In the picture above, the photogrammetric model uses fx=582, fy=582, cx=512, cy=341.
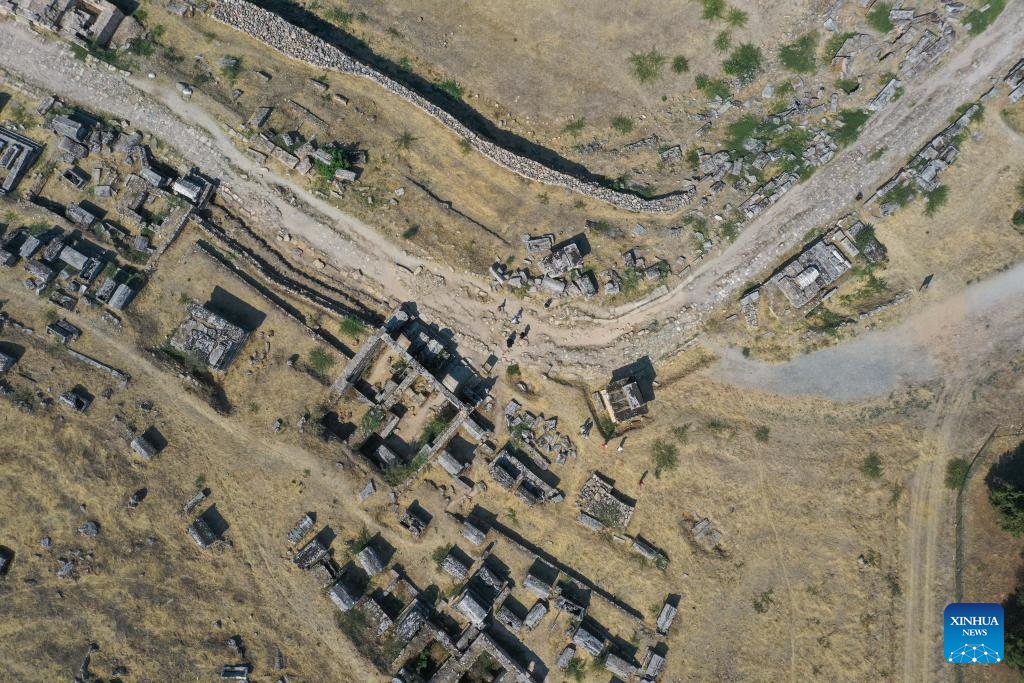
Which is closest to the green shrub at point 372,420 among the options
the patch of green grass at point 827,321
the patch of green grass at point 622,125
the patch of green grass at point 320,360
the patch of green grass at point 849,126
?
the patch of green grass at point 320,360

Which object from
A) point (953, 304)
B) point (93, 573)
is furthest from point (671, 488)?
point (93, 573)

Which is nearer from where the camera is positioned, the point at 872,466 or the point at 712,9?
the point at 872,466

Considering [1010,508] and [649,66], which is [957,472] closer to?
[1010,508]

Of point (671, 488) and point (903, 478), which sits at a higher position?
point (903, 478)

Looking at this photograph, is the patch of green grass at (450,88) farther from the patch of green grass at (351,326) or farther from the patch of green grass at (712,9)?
the patch of green grass at (712,9)

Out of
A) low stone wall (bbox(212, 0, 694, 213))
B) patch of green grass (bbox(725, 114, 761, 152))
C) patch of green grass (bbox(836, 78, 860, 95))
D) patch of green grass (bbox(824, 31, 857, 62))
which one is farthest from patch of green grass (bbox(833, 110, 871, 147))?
low stone wall (bbox(212, 0, 694, 213))

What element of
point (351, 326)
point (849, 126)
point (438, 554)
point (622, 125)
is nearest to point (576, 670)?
point (438, 554)

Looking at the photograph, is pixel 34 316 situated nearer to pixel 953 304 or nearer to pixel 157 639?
pixel 157 639
